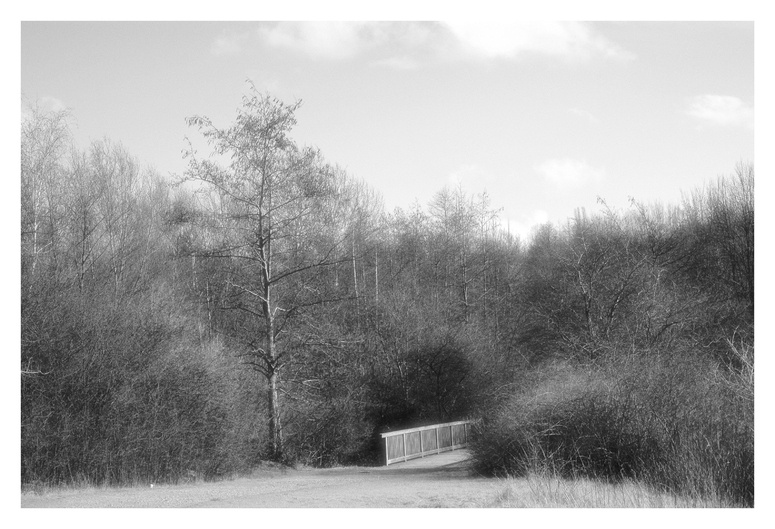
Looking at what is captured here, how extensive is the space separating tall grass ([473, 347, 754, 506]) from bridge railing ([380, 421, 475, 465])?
12.7ft

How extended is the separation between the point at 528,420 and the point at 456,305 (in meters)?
13.5

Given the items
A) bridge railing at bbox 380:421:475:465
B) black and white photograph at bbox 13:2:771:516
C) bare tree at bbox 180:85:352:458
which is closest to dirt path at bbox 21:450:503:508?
black and white photograph at bbox 13:2:771:516

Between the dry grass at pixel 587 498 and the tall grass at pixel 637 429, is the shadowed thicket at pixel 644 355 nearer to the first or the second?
the tall grass at pixel 637 429

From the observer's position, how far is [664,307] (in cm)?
2016

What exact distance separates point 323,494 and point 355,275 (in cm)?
1497

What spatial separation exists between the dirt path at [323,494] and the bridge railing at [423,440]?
335 centimetres

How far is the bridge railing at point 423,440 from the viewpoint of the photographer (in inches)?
673

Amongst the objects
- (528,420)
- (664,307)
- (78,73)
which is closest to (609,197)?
(664,307)

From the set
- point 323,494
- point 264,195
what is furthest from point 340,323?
point 323,494

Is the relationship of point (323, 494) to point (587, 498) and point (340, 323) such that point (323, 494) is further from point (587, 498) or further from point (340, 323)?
point (340, 323)

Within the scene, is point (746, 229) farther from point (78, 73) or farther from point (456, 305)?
point (78, 73)

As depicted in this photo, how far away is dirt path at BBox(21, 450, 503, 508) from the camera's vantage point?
9.16 metres

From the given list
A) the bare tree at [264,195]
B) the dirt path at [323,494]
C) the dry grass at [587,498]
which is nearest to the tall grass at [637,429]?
the dry grass at [587,498]

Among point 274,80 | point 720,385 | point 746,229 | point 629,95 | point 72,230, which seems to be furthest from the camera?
point 72,230
